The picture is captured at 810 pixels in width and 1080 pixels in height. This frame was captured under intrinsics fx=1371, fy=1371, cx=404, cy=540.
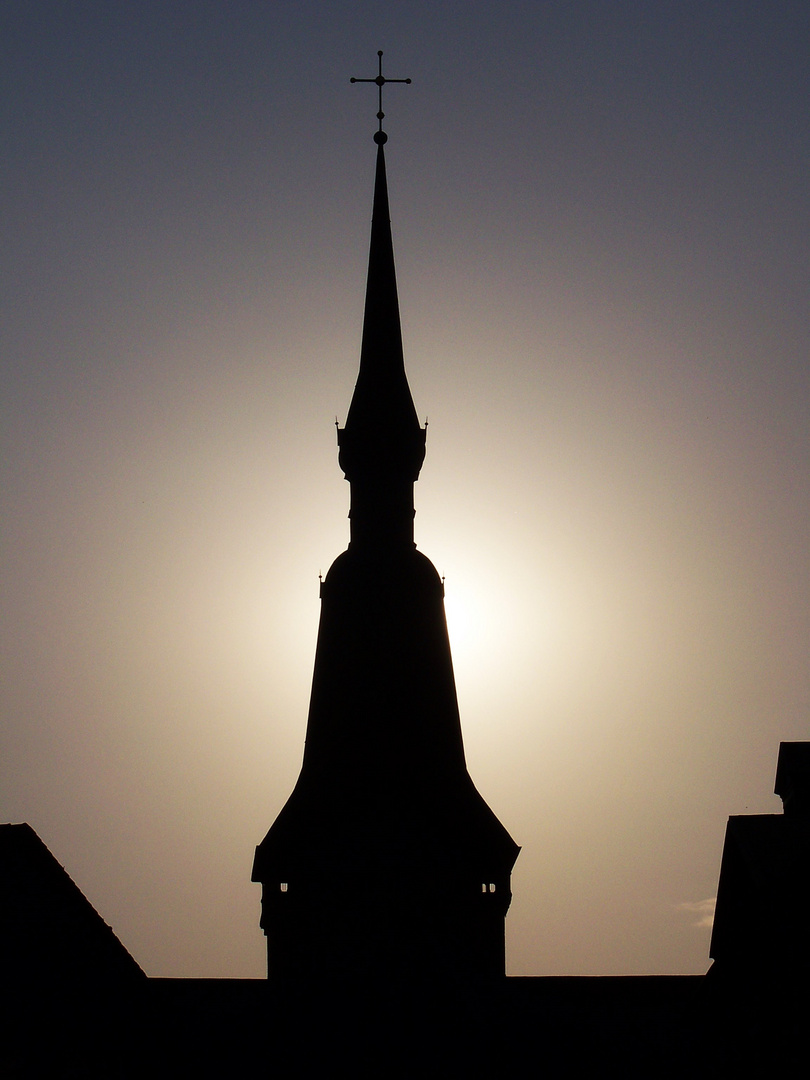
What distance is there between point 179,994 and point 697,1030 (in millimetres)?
12468

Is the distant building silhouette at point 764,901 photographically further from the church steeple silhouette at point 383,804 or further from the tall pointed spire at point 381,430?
the tall pointed spire at point 381,430

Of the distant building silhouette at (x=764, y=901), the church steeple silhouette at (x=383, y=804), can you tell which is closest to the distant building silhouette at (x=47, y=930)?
the church steeple silhouette at (x=383, y=804)

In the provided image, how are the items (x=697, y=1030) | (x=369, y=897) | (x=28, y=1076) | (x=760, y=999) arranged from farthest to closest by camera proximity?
(x=369, y=897), (x=697, y=1030), (x=760, y=999), (x=28, y=1076)

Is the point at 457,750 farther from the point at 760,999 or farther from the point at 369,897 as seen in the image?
the point at 760,999

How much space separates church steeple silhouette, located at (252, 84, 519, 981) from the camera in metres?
36.3

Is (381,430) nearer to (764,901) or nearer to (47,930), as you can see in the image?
(47,930)

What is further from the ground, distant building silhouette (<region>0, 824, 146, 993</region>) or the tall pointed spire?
the tall pointed spire

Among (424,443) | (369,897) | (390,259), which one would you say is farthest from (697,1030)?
(390,259)

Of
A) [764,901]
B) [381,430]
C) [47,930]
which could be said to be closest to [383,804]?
[381,430]

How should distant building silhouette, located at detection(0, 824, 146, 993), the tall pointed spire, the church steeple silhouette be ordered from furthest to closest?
the tall pointed spire
the church steeple silhouette
distant building silhouette, located at detection(0, 824, 146, 993)

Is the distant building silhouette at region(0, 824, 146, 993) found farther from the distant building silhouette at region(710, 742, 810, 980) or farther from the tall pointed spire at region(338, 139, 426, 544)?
the tall pointed spire at region(338, 139, 426, 544)

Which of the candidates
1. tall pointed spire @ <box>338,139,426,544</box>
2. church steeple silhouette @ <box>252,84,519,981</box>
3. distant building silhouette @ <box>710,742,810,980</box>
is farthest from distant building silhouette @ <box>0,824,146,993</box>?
tall pointed spire @ <box>338,139,426,544</box>

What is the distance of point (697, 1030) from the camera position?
99.2 ft

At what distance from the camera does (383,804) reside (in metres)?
37.6
